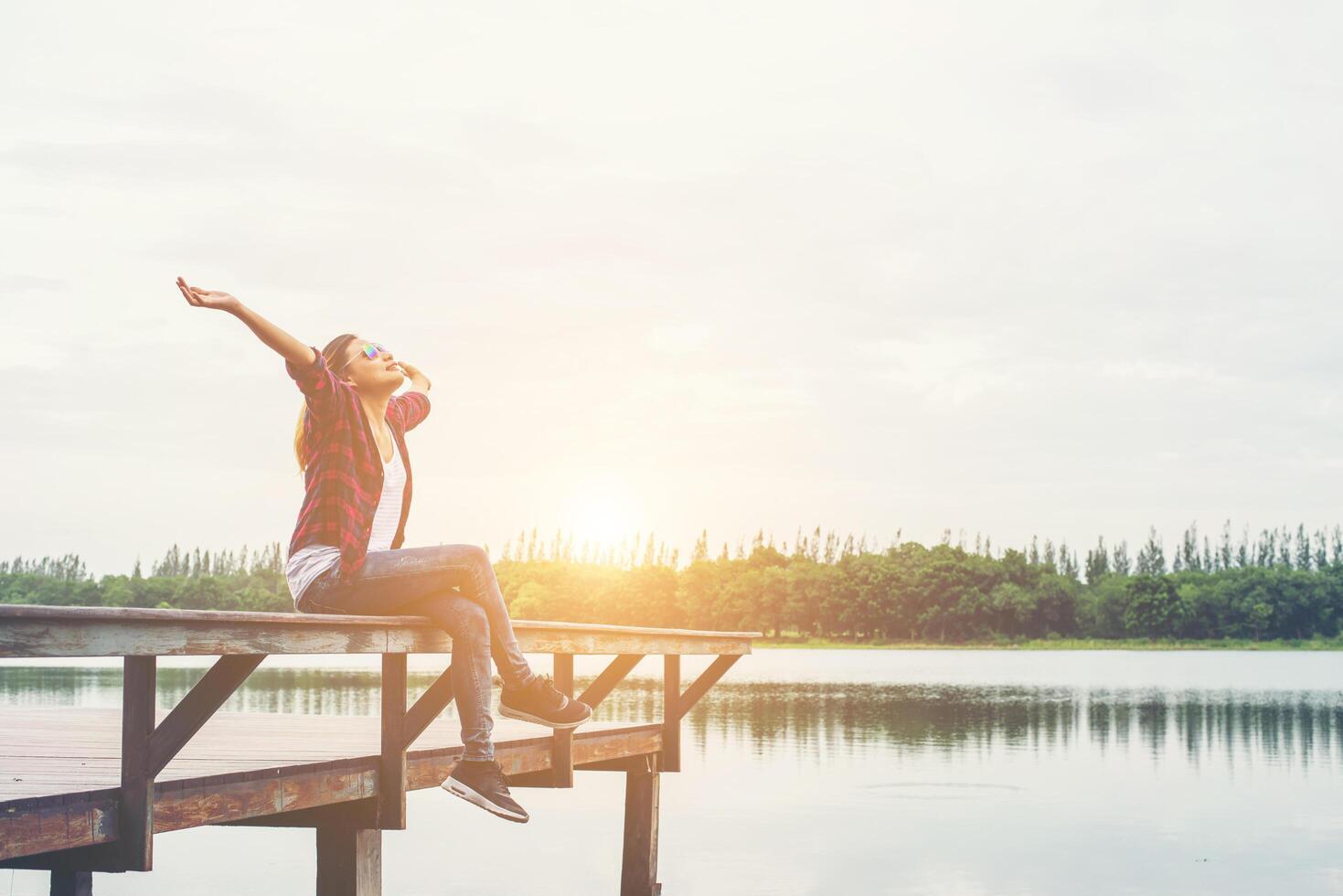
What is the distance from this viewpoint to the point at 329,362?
614 centimetres

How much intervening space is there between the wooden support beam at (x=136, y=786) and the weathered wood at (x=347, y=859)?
1.89 metres

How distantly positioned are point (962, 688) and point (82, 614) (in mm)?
52009

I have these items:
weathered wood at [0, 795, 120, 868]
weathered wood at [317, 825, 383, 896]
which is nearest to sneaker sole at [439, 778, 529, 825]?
weathered wood at [317, 825, 383, 896]

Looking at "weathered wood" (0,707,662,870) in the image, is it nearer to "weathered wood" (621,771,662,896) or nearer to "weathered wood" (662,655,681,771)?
"weathered wood" (662,655,681,771)

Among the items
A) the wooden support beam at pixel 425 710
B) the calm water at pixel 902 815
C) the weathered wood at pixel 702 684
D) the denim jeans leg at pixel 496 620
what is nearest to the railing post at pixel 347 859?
the wooden support beam at pixel 425 710

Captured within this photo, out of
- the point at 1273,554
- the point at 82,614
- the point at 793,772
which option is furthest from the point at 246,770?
the point at 1273,554

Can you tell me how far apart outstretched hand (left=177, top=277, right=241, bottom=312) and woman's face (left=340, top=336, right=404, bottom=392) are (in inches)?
39.5

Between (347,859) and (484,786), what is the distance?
1.20 metres

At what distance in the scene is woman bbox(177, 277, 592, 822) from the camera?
5.83m

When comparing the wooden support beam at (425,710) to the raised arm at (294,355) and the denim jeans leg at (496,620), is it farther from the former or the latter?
the raised arm at (294,355)

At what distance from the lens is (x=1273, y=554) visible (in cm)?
16500

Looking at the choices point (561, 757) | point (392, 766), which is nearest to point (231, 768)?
point (392, 766)

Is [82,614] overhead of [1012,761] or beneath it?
overhead

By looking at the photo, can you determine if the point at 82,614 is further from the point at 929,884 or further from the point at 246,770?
the point at 929,884
